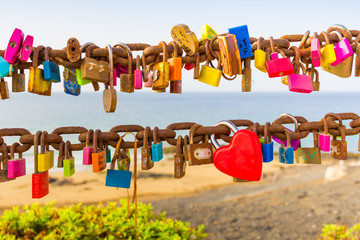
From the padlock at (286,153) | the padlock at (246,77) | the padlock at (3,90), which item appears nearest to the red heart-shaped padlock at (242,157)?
the padlock at (286,153)

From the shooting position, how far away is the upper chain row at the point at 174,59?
1514 millimetres

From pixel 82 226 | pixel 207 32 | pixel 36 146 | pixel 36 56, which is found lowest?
pixel 82 226

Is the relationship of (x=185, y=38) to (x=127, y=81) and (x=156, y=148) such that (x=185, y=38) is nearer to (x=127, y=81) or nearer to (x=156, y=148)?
(x=127, y=81)

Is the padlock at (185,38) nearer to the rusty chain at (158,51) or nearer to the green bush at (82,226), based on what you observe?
the rusty chain at (158,51)

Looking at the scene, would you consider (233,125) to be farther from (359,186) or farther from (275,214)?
(359,186)

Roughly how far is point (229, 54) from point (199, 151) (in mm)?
529

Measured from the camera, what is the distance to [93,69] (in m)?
1.50

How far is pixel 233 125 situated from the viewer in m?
1.57

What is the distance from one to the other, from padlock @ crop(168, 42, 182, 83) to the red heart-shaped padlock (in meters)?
0.43

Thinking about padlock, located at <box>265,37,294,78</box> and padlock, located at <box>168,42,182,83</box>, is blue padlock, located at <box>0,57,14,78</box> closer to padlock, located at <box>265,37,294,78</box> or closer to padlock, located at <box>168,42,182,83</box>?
padlock, located at <box>168,42,182,83</box>

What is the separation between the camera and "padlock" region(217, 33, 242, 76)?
4.93ft

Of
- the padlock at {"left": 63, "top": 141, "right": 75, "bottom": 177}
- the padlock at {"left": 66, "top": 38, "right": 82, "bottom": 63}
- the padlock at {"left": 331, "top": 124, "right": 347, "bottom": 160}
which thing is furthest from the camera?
the padlock at {"left": 331, "top": 124, "right": 347, "bottom": 160}

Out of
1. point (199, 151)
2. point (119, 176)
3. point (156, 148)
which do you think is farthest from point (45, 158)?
point (199, 151)

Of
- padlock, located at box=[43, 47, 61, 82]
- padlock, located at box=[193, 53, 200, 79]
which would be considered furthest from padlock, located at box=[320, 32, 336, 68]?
padlock, located at box=[43, 47, 61, 82]
